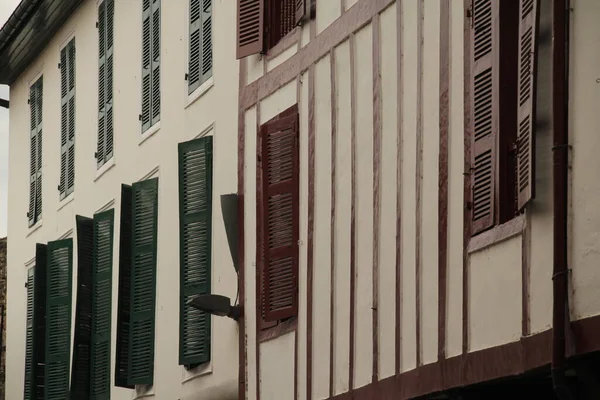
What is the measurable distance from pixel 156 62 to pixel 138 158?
1033 millimetres

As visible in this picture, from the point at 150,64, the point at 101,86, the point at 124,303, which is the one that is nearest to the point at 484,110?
the point at 124,303

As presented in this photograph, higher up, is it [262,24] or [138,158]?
[262,24]

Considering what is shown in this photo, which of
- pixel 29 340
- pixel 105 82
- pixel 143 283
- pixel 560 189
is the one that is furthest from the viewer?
pixel 29 340

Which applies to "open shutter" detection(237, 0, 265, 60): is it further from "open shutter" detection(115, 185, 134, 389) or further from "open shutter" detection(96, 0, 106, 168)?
"open shutter" detection(96, 0, 106, 168)

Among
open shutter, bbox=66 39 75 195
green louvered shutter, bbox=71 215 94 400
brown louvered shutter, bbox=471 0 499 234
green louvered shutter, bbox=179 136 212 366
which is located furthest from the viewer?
open shutter, bbox=66 39 75 195

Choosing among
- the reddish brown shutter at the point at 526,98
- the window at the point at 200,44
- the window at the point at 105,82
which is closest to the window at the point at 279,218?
the window at the point at 200,44

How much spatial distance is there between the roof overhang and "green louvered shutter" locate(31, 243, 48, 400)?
9.20 feet

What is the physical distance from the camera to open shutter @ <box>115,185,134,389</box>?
19062mm

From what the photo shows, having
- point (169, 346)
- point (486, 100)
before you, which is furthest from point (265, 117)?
point (486, 100)

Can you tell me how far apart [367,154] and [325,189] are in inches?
34.6

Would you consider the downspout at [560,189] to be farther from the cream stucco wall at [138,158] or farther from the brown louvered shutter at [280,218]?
the cream stucco wall at [138,158]

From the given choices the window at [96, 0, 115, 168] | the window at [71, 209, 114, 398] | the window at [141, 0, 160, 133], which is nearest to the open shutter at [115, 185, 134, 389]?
the window at [71, 209, 114, 398]

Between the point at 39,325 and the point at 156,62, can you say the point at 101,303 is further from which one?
the point at 156,62

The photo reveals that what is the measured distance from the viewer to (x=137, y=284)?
19.0m
